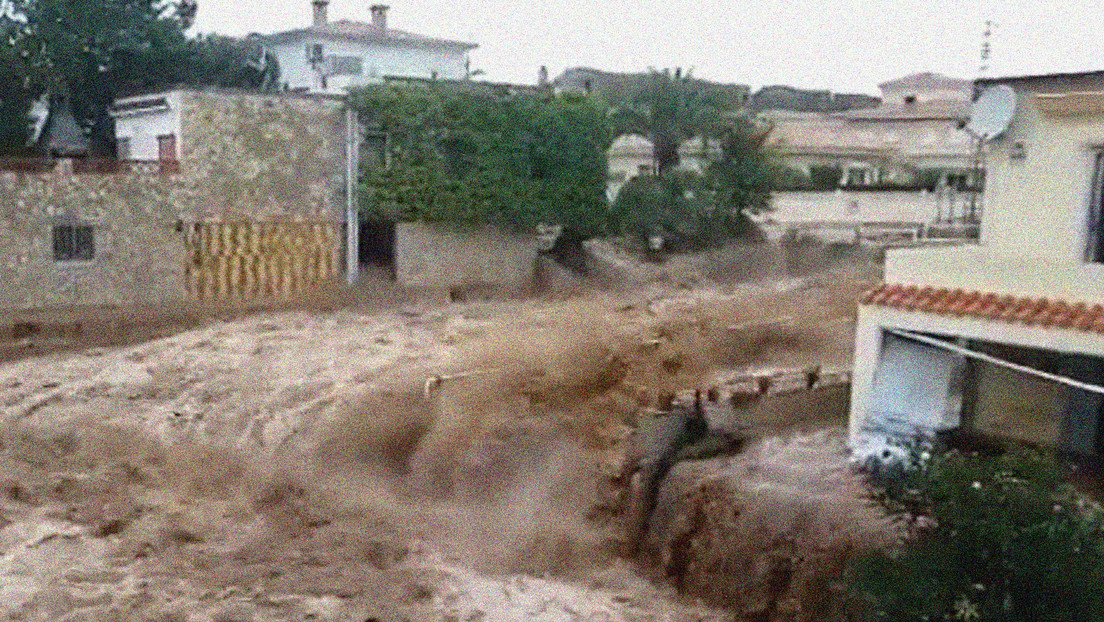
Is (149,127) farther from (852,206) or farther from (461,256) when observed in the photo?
(852,206)

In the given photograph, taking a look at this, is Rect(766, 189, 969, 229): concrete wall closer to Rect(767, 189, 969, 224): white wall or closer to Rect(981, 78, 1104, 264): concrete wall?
Rect(767, 189, 969, 224): white wall

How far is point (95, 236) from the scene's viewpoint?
26359 mm

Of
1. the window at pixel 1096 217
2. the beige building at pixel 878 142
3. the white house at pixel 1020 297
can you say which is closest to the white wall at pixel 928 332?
the white house at pixel 1020 297

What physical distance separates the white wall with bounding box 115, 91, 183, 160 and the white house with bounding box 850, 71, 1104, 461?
60.0 feet

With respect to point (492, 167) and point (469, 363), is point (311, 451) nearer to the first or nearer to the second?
point (469, 363)

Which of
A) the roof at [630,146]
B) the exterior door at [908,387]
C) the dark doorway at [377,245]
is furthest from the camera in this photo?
the roof at [630,146]

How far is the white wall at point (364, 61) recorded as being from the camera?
43.6 metres

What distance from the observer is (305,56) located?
144 ft

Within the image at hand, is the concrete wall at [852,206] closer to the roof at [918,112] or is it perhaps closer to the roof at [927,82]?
the roof at [918,112]

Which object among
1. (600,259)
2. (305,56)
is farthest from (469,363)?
(305,56)

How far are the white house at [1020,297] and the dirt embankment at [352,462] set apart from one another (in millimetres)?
3487

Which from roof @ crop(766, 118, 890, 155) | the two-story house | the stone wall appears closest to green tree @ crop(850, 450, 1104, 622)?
the stone wall

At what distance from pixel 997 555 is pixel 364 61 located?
39.0 meters

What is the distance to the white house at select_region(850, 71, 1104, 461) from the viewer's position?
12.6 m
